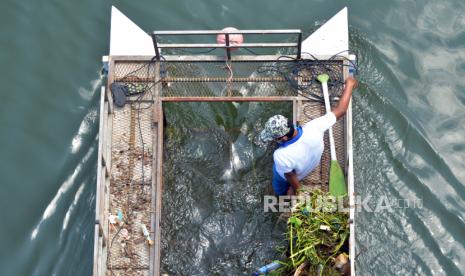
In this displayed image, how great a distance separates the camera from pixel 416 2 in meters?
10.6

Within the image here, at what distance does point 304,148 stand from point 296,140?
15 centimetres

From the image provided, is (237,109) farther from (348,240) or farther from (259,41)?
(348,240)

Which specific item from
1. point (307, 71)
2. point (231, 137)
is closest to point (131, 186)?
point (231, 137)

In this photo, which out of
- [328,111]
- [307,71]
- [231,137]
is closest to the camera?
[328,111]

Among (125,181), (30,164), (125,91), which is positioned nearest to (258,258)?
(125,181)

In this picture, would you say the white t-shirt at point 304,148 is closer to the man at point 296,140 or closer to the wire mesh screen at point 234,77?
the man at point 296,140

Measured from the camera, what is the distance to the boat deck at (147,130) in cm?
836

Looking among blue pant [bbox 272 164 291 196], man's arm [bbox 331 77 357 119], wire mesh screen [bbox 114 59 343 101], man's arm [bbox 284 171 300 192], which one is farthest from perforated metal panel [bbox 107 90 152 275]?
man's arm [bbox 331 77 357 119]

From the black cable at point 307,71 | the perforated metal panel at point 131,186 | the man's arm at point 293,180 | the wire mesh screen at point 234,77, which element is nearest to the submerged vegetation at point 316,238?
the man's arm at point 293,180

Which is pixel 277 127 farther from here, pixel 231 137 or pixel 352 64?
pixel 231 137

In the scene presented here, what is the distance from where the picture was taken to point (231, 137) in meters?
9.88

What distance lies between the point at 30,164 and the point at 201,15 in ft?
12.5

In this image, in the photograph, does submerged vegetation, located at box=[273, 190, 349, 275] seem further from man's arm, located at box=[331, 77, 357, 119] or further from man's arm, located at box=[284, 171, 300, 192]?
man's arm, located at box=[331, 77, 357, 119]

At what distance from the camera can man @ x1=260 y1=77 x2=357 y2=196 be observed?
6965 mm
